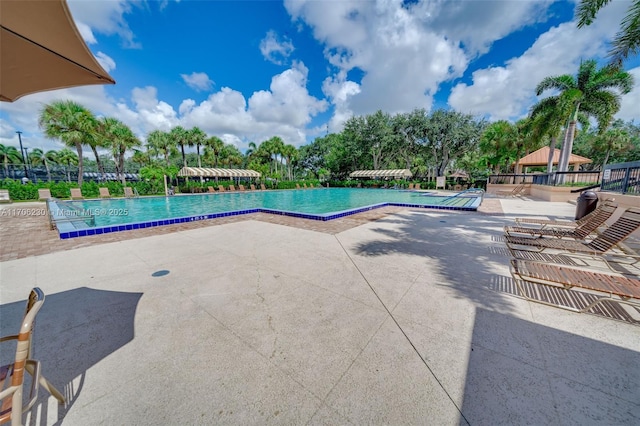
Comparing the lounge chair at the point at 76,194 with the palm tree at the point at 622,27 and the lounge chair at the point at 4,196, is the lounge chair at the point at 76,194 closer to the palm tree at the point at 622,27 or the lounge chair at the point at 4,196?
the lounge chair at the point at 4,196

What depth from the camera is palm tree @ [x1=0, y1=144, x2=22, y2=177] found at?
41741 mm

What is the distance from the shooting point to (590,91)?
14.0m

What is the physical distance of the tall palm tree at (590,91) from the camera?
13196 millimetres

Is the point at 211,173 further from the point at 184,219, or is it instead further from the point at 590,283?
the point at 590,283

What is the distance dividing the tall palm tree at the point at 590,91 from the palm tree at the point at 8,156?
76.0m

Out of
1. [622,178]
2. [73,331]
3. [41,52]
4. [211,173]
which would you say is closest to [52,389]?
[73,331]

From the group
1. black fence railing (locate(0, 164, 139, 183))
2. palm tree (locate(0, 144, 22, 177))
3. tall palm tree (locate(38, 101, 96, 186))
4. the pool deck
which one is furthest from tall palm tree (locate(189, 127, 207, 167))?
palm tree (locate(0, 144, 22, 177))

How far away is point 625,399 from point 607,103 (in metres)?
20.3

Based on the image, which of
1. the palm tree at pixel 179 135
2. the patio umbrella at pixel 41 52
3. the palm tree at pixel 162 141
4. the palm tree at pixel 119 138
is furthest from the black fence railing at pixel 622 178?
the palm tree at pixel 162 141

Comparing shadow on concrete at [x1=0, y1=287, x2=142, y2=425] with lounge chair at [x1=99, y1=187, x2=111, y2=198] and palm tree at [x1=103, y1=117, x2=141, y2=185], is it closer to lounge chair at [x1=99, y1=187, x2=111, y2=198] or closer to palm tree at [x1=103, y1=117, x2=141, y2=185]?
lounge chair at [x1=99, y1=187, x2=111, y2=198]

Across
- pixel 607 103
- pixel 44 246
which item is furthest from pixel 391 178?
pixel 44 246

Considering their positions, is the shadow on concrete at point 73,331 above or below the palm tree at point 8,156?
below

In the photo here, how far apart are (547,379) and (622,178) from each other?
9614 millimetres

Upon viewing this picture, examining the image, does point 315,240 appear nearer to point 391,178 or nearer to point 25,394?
point 25,394
